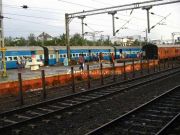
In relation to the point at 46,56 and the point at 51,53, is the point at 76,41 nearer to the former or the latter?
the point at 51,53

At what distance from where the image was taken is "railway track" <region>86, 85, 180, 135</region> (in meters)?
9.36

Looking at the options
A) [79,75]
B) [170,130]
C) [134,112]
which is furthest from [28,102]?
[79,75]

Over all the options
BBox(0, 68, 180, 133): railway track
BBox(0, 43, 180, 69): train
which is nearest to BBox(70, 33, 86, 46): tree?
BBox(0, 43, 180, 69): train

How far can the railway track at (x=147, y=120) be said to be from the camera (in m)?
9.36

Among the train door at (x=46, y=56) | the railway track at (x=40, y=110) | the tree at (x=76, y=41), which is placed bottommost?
the railway track at (x=40, y=110)

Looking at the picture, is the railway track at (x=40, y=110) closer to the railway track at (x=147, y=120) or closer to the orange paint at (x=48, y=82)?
the railway track at (x=147, y=120)

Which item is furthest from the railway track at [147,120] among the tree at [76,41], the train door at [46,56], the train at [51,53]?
the tree at [76,41]

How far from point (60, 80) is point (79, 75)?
7.59 feet

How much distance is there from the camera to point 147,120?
10.8 m

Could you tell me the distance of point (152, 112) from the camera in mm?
12055

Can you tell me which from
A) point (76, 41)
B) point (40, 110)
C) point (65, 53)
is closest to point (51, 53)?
point (65, 53)

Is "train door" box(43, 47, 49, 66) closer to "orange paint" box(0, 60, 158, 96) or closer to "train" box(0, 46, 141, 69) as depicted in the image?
"train" box(0, 46, 141, 69)

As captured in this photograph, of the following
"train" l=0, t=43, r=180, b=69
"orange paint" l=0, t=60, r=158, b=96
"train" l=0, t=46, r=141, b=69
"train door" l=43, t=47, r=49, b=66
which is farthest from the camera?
"train door" l=43, t=47, r=49, b=66

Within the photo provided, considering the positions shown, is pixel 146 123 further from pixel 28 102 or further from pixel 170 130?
pixel 28 102
